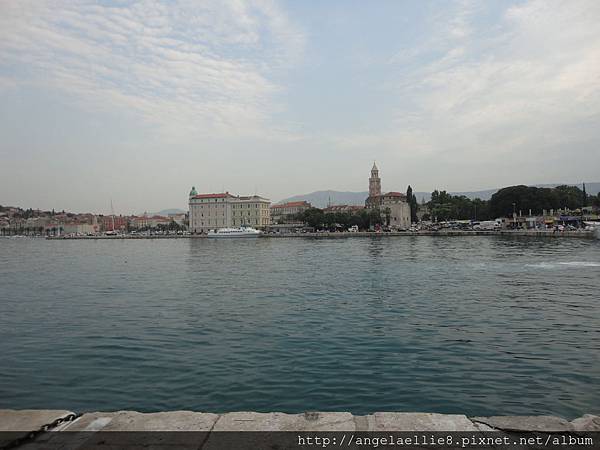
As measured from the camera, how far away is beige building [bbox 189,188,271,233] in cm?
14125

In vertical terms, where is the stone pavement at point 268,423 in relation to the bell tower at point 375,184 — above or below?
below

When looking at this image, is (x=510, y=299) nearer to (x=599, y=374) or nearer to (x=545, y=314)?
(x=545, y=314)

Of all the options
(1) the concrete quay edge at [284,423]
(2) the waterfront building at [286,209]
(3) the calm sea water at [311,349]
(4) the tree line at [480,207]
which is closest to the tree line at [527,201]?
(4) the tree line at [480,207]

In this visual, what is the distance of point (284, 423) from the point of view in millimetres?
3961

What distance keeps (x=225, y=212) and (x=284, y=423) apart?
139m

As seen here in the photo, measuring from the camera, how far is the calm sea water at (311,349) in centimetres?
669

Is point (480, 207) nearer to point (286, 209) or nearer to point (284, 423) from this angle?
point (286, 209)

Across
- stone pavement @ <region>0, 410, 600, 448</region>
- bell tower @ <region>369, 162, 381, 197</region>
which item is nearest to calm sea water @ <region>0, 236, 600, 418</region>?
stone pavement @ <region>0, 410, 600, 448</region>

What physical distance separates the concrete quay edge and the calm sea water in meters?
2.21

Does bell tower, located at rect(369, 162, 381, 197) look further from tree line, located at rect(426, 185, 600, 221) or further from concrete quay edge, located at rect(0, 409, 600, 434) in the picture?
concrete quay edge, located at rect(0, 409, 600, 434)

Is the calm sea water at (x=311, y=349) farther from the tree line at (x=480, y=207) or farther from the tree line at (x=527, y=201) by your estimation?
the tree line at (x=480, y=207)

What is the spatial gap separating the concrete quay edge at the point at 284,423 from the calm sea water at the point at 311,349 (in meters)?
2.21

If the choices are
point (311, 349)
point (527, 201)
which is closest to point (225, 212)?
point (527, 201)

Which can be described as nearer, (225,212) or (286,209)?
(225,212)
